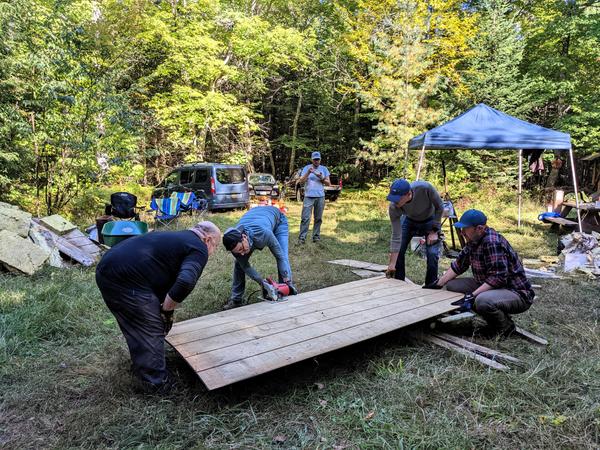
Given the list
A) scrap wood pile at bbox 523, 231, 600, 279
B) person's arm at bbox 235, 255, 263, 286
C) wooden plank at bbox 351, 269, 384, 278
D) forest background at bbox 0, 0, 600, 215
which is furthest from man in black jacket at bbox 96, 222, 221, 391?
forest background at bbox 0, 0, 600, 215

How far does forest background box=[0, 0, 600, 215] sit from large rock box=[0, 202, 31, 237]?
2.25 meters

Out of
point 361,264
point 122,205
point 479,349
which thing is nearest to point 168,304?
point 479,349

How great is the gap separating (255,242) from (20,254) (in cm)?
318

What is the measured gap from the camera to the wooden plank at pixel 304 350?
6.91 feet

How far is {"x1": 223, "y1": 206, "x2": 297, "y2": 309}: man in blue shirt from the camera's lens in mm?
3184

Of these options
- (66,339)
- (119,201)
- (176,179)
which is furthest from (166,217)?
(66,339)

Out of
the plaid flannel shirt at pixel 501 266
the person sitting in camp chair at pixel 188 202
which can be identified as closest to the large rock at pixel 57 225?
the person sitting in camp chair at pixel 188 202

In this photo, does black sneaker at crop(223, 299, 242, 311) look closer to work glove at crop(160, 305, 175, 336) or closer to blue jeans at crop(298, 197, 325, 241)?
work glove at crop(160, 305, 175, 336)

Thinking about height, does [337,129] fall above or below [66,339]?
above

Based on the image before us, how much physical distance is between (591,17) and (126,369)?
1526cm

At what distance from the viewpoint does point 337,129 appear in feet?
60.0

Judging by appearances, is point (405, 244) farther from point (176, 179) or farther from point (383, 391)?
point (176, 179)

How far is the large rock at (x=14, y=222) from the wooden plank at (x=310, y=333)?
4201mm

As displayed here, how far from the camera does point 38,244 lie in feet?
17.2
